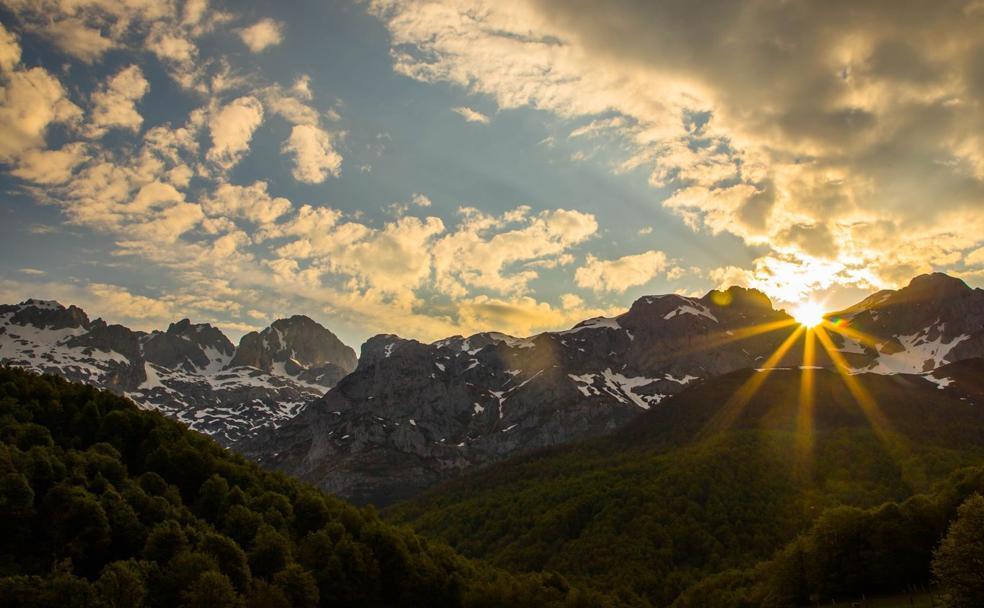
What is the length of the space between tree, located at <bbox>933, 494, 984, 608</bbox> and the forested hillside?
51.9 m

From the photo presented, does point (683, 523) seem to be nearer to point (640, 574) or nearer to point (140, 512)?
point (640, 574)

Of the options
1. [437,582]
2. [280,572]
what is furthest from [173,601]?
[437,582]

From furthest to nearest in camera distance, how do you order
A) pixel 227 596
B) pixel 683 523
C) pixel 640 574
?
pixel 683 523 < pixel 640 574 < pixel 227 596

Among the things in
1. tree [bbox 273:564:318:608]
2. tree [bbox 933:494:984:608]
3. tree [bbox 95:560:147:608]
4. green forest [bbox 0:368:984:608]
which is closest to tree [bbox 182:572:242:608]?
green forest [bbox 0:368:984:608]

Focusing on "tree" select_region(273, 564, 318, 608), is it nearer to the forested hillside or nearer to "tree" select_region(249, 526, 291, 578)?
the forested hillside

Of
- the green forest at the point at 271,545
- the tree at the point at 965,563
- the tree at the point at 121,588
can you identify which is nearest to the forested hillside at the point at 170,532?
the tree at the point at 121,588

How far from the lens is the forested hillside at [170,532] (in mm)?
71750

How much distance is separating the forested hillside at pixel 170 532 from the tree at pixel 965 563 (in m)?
51.9

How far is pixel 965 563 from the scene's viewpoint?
2238 inches

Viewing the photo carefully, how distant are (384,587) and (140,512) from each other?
3646 cm

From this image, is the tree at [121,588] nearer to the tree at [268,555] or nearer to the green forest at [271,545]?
the green forest at [271,545]

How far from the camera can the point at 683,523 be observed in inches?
6594

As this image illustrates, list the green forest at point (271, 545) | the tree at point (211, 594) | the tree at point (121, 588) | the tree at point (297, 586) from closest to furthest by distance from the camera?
the tree at point (121, 588)
the tree at point (211, 594)
the green forest at point (271, 545)
the tree at point (297, 586)

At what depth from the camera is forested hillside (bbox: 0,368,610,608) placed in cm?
7175
